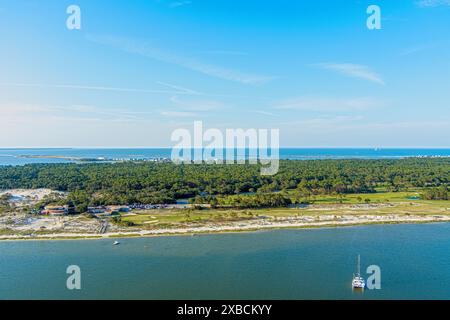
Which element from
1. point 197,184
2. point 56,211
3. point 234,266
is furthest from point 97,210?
point 234,266

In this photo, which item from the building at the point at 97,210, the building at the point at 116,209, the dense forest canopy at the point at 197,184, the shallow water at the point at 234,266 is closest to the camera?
the shallow water at the point at 234,266

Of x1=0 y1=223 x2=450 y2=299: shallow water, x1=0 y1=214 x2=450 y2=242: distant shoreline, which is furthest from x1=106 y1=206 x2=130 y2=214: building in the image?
x1=0 y1=223 x2=450 y2=299: shallow water

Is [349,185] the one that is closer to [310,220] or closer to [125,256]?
[310,220]

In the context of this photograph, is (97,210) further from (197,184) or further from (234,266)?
(234,266)

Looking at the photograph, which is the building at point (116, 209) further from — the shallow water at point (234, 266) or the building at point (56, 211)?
the shallow water at point (234, 266)

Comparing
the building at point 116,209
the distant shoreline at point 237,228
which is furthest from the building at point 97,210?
the distant shoreline at point 237,228

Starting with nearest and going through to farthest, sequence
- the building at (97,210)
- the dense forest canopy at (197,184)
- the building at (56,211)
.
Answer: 1. the building at (56,211)
2. the building at (97,210)
3. the dense forest canopy at (197,184)

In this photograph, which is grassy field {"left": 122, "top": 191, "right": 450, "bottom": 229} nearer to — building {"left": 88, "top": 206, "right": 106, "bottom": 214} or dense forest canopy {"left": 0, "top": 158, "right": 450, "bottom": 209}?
building {"left": 88, "top": 206, "right": 106, "bottom": 214}
